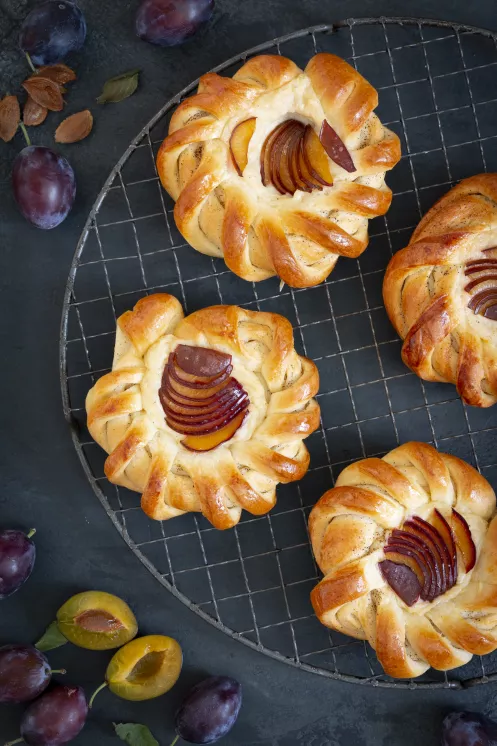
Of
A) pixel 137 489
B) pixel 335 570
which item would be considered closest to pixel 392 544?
pixel 335 570

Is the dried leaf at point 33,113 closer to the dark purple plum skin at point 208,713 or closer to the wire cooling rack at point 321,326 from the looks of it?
the wire cooling rack at point 321,326

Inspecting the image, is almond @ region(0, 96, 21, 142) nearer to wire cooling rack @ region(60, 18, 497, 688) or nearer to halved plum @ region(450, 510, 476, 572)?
wire cooling rack @ region(60, 18, 497, 688)

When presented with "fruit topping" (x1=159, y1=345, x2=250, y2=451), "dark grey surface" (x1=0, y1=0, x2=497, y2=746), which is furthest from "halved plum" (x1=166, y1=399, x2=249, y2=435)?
"dark grey surface" (x1=0, y1=0, x2=497, y2=746)

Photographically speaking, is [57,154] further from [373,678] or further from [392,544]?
[373,678]

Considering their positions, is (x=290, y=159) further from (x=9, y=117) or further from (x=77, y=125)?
(x=9, y=117)

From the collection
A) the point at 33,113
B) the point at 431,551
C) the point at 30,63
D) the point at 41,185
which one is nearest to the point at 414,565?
the point at 431,551

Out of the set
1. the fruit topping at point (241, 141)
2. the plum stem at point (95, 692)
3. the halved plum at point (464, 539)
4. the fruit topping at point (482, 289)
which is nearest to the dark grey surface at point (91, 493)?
the plum stem at point (95, 692)
